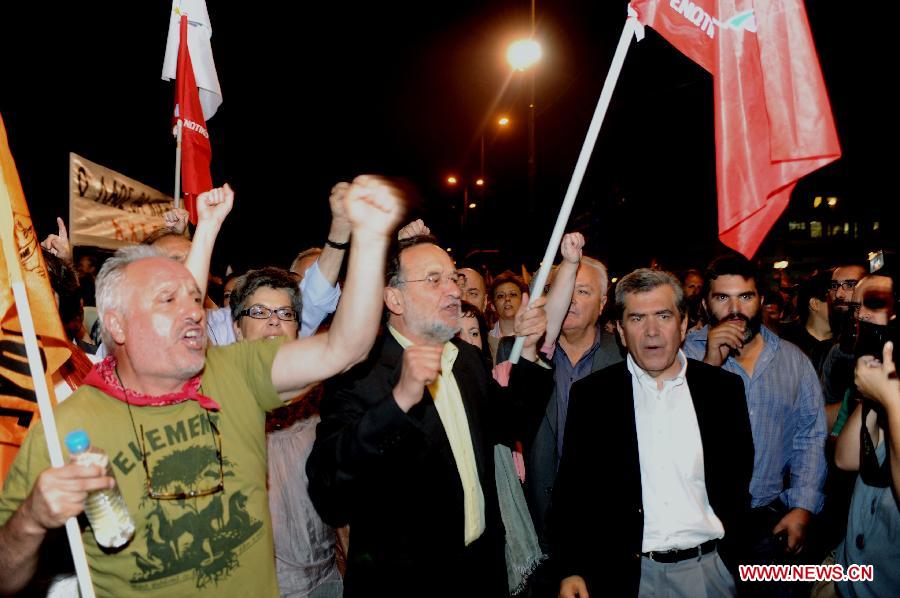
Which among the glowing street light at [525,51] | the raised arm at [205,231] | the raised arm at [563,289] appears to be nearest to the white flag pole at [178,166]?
the raised arm at [205,231]

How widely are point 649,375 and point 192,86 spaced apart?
16.0ft

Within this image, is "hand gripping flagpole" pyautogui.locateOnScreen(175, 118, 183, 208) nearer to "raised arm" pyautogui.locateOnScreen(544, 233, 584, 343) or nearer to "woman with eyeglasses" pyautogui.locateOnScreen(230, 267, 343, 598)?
"woman with eyeglasses" pyautogui.locateOnScreen(230, 267, 343, 598)

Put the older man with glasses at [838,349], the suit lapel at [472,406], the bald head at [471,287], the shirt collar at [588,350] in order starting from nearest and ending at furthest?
1. the suit lapel at [472,406]
2. the shirt collar at [588,350]
3. the older man with glasses at [838,349]
4. the bald head at [471,287]

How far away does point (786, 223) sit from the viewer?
200 ft

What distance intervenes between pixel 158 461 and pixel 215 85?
15.4 feet

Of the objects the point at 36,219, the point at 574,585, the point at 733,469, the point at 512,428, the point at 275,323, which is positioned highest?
the point at 36,219

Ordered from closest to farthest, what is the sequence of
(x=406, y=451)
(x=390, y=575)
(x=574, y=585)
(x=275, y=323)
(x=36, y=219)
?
(x=406, y=451)
(x=390, y=575)
(x=574, y=585)
(x=275, y=323)
(x=36, y=219)

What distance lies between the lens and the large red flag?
263cm

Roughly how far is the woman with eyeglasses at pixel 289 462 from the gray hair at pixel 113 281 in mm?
726

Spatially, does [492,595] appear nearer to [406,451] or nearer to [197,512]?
[406,451]

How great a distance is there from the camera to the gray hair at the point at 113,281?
2.28m

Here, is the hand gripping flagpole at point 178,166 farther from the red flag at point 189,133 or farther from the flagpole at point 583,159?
the flagpole at point 583,159

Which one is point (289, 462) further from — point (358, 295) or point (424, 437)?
point (358, 295)

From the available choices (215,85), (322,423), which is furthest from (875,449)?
(215,85)
